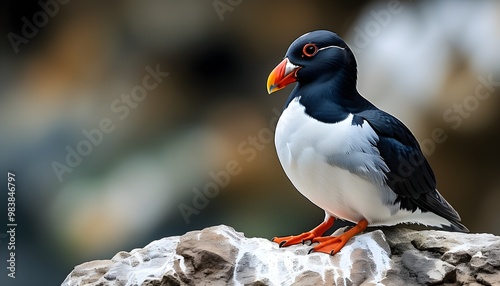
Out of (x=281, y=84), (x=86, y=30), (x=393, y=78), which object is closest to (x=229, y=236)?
(x=281, y=84)

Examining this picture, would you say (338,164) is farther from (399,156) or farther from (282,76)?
(282,76)

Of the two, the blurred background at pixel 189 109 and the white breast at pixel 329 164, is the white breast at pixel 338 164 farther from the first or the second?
the blurred background at pixel 189 109

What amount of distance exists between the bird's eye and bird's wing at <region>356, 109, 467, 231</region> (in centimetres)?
27

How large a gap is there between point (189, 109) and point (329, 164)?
1.93 meters

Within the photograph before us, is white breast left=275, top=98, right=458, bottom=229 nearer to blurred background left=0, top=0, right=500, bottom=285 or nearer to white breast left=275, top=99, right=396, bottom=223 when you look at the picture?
white breast left=275, top=99, right=396, bottom=223

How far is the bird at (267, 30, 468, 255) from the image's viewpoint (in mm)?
2156

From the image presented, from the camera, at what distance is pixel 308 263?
2.14m

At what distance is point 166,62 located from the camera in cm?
396

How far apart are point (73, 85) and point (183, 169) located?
0.87 m

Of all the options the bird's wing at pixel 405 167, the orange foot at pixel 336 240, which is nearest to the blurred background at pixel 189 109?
the bird's wing at pixel 405 167

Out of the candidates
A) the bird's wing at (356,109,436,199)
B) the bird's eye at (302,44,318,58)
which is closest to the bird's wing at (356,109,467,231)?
the bird's wing at (356,109,436,199)

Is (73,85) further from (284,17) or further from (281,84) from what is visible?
(281,84)

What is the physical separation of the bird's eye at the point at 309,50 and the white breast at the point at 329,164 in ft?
0.57

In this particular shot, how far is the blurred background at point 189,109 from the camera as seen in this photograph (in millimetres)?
3756
